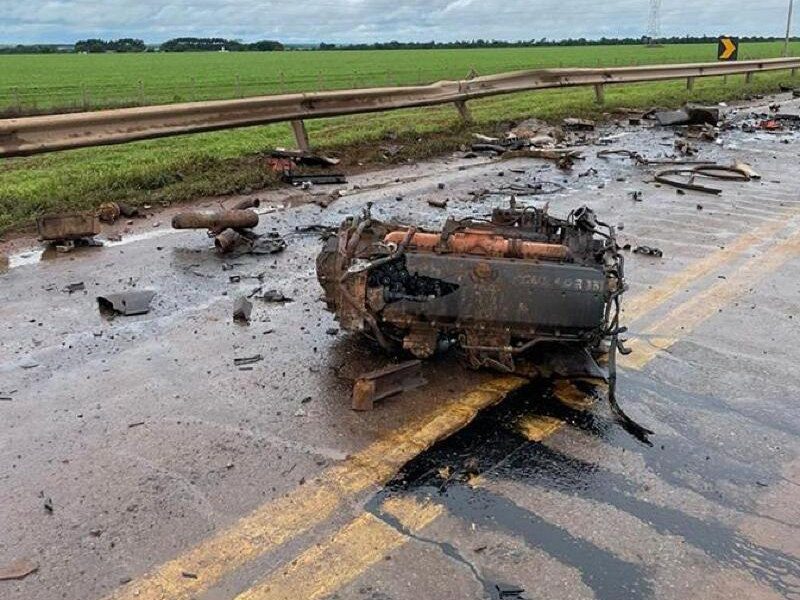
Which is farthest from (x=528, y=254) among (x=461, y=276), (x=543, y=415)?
(x=543, y=415)

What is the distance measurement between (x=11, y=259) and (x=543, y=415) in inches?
192

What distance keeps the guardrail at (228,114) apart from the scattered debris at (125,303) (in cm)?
303

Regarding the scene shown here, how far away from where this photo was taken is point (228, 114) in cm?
991

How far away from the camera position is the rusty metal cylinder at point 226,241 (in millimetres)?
6746

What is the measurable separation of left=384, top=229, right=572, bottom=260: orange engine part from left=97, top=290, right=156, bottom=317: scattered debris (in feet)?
6.64

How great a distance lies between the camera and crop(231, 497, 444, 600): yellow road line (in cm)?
270

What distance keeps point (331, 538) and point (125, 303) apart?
124 inches

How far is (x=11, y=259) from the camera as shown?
6469 mm

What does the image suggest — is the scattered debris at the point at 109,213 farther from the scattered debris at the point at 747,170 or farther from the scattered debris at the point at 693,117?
the scattered debris at the point at 693,117

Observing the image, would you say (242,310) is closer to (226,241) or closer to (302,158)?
(226,241)

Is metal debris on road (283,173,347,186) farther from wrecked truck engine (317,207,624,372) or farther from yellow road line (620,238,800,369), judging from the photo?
wrecked truck engine (317,207,624,372)

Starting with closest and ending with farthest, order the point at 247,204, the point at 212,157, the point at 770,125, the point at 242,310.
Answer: the point at 242,310 → the point at 247,204 → the point at 212,157 → the point at 770,125

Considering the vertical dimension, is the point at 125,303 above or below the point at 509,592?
above

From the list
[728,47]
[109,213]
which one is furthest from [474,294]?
[728,47]
